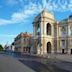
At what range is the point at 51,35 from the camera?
94562 millimetres

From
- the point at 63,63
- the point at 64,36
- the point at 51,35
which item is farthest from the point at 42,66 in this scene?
the point at 51,35

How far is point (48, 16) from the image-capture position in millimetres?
94812

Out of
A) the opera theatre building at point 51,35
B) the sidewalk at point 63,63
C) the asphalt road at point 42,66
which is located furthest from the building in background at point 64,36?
the asphalt road at point 42,66

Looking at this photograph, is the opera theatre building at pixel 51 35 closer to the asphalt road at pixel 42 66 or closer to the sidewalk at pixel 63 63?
the sidewalk at pixel 63 63

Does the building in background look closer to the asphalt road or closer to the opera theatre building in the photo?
the opera theatre building

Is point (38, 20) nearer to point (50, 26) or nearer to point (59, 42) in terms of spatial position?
point (50, 26)

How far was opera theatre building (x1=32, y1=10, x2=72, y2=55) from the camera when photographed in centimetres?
9012

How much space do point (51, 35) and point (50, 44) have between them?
150 inches

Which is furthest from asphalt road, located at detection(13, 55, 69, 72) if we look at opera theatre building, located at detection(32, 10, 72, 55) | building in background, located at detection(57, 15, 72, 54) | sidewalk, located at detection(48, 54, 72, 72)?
building in background, located at detection(57, 15, 72, 54)

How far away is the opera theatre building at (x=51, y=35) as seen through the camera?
296 feet

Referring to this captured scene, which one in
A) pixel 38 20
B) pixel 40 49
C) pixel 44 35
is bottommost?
pixel 40 49

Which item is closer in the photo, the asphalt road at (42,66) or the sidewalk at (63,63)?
the asphalt road at (42,66)

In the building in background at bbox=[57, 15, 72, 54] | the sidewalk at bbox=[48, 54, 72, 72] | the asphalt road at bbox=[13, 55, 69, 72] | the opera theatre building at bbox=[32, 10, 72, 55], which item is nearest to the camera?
the asphalt road at bbox=[13, 55, 69, 72]

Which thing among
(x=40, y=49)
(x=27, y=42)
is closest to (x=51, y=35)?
(x=40, y=49)
